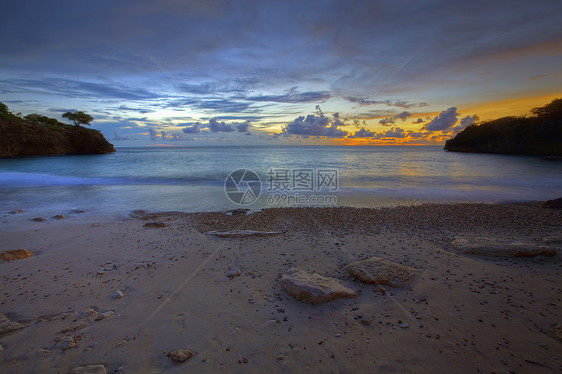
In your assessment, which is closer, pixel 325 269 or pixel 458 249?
pixel 325 269

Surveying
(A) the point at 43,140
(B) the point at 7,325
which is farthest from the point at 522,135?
(A) the point at 43,140

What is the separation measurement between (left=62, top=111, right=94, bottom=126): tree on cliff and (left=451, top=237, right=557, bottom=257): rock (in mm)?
69288

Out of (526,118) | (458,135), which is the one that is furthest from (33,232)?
(458,135)

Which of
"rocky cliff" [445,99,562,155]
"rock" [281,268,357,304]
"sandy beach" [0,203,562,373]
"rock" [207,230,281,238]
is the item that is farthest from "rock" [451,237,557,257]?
"rocky cliff" [445,99,562,155]

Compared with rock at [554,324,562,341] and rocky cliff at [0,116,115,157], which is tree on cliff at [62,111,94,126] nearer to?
rocky cliff at [0,116,115,157]

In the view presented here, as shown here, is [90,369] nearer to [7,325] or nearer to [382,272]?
[7,325]

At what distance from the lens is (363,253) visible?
5.14 metres

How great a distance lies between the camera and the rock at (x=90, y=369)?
2344 millimetres

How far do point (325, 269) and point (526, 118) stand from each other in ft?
245

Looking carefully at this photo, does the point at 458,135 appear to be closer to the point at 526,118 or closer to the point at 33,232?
the point at 526,118

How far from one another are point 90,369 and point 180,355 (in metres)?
0.80

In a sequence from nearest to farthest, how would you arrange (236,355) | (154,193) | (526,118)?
(236,355)
(154,193)
(526,118)

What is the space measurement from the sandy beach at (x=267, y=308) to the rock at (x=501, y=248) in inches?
5.8

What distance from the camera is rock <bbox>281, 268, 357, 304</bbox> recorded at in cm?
346
